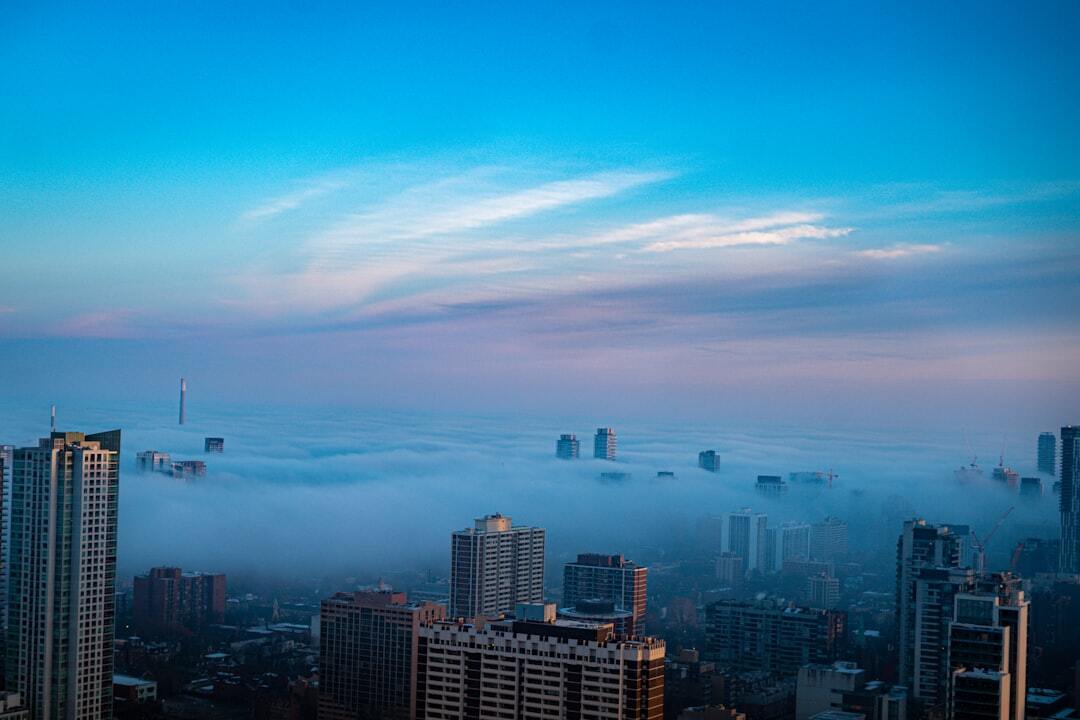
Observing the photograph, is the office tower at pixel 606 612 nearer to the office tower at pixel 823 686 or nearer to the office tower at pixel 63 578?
the office tower at pixel 823 686

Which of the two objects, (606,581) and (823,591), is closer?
(823,591)

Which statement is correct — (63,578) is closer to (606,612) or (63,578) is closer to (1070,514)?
(606,612)

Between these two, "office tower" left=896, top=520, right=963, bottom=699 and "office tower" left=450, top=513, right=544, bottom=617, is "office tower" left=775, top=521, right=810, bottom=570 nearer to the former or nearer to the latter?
"office tower" left=896, top=520, right=963, bottom=699

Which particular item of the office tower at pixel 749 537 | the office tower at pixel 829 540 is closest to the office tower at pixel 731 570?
the office tower at pixel 749 537

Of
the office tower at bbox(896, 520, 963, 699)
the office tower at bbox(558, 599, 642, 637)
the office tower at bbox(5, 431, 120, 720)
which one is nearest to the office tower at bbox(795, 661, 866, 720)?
the office tower at bbox(896, 520, 963, 699)

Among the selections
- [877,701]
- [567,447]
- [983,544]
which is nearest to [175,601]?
[567,447]

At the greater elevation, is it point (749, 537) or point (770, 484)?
point (770, 484)
